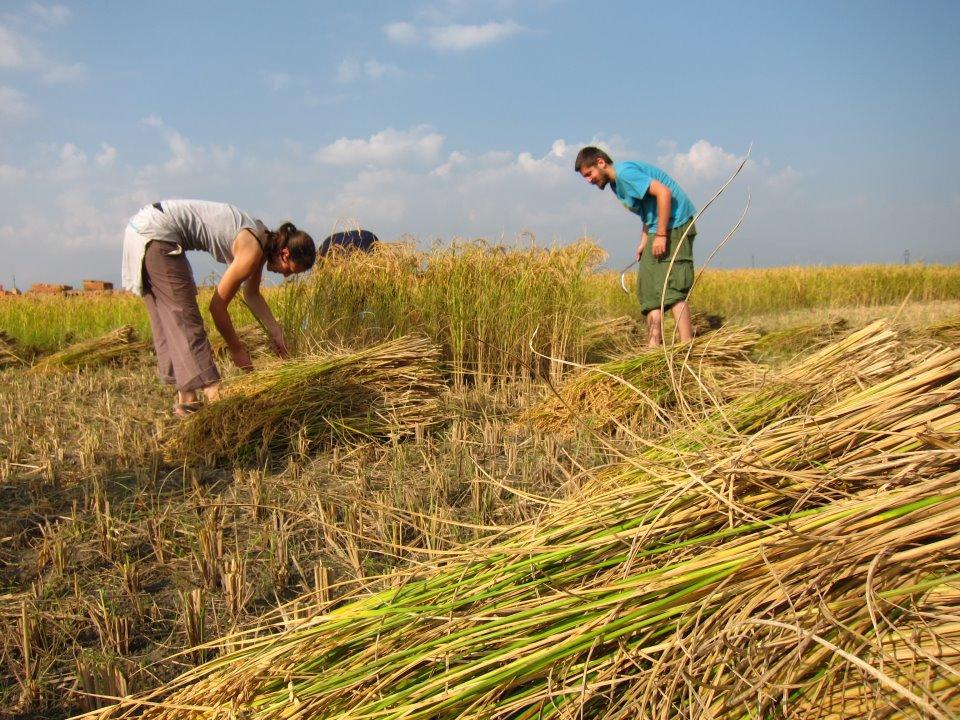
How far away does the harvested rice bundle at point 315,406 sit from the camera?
3055mm

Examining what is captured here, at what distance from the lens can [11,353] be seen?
21.1 ft

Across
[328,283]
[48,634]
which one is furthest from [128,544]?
[328,283]

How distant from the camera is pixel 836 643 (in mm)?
897

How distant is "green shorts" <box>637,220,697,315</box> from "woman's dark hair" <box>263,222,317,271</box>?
217 cm

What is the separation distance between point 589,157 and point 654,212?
1.91ft

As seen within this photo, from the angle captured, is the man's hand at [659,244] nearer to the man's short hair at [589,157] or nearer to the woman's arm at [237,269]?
the man's short hair at [589,157]

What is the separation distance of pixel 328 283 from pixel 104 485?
85.9 inches

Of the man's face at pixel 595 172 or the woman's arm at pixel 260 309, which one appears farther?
the man's face at pixel 595 172

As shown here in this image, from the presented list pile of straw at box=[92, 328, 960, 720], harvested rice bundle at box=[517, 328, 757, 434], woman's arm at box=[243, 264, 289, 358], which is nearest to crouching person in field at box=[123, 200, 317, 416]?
woman's arm at box=[243, 264, 289, 358]

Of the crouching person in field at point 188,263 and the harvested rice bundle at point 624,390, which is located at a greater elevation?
the crouching person in field at point 188,263

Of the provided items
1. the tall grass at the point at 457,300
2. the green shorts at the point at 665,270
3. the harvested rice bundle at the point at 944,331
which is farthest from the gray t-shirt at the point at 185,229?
the harvested rice bundle at the point at 944,331

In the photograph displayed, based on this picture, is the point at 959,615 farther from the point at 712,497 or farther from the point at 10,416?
the point at 10,416

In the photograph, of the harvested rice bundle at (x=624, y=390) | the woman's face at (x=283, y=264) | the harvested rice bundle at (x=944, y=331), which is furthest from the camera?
the harvested rice bundle at (x=944, y=331)

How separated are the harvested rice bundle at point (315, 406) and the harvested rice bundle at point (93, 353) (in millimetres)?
3291
